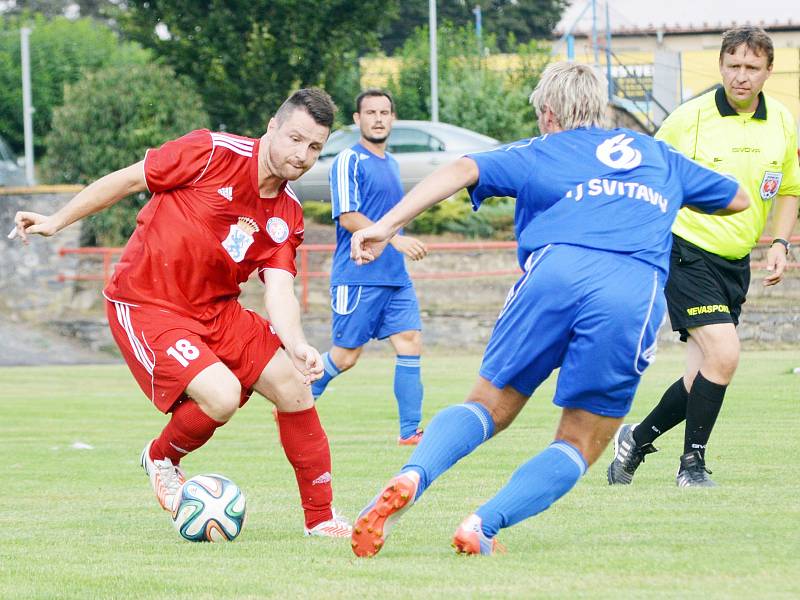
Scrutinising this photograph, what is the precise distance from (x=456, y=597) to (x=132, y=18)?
28911 mm

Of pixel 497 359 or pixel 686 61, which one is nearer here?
pixel 497 359

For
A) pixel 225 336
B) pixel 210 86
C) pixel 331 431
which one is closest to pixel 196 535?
pixel 225 336

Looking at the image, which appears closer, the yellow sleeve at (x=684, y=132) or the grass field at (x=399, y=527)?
the grass field at (x=399, y=527)

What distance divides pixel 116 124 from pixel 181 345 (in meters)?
24.5

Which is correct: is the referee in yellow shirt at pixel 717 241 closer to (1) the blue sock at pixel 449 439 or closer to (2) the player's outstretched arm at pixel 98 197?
(1) the blue sock at pixel 449 439

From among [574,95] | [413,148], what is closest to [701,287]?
[574,95]

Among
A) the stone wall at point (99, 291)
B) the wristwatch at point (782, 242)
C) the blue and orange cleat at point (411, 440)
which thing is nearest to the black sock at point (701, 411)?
the wristwatch at point (782, 242)

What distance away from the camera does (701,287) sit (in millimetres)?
7633

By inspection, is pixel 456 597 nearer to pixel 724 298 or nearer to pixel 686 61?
pixel 724 298

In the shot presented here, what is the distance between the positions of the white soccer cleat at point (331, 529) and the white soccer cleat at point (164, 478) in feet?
2.22

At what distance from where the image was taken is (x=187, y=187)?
6.40 metres

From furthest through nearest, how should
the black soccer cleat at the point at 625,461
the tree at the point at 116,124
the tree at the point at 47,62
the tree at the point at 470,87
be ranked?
the tree at the point at 47,62
the tree at the point at 470,87
the tree at the point at 116,124
the black soccer cleat at the point at 625,461

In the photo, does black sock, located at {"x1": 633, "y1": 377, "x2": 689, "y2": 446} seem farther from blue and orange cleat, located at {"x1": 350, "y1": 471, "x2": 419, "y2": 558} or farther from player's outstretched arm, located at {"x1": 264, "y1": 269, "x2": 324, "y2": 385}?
blue and orange cleat, located at {"x1": 350, "y1": 471, "x2": 419, "y2": 558}

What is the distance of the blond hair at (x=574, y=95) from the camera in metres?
5.41
